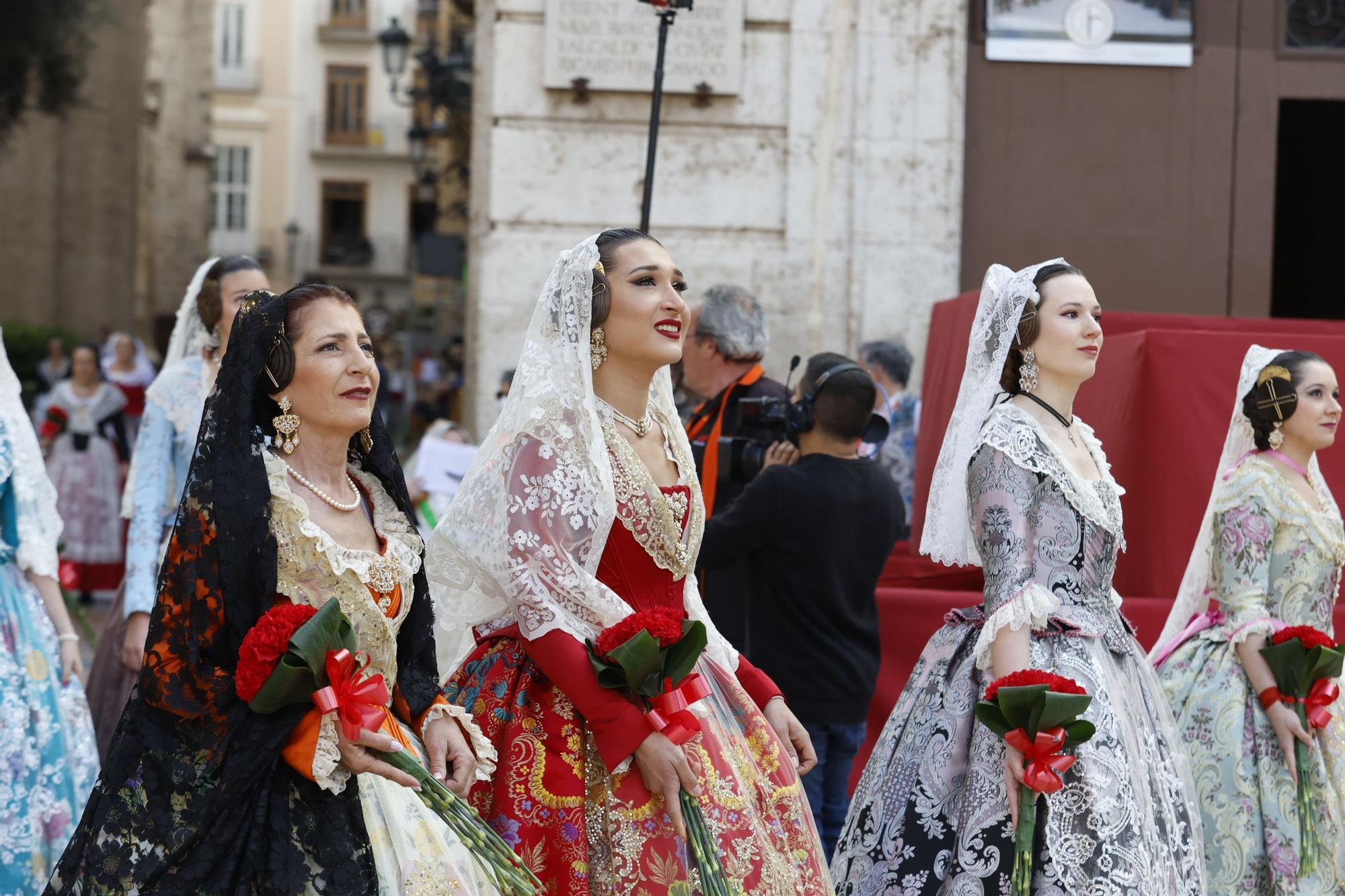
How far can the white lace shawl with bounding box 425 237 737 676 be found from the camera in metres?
3.63

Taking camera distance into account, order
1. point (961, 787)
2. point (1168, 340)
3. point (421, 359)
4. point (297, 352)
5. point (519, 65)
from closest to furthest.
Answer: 1. point (297, 352)
2. point (961, 787)
3. point (1168, 340)
4. point (519, 65)
5. point (421, 359)

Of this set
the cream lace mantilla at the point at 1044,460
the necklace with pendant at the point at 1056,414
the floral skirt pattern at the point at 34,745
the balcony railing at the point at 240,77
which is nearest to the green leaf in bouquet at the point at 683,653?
the cream lace mantilla at the point at 1044,460

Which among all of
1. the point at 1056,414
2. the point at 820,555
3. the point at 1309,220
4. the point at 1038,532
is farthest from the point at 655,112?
the point at 1309,220

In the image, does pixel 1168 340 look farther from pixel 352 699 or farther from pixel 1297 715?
pixel 352 699

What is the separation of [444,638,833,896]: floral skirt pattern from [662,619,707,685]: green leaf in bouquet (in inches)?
8.5

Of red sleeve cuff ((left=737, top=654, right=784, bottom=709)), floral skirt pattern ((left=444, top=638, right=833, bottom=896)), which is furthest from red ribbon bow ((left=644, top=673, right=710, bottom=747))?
red sleeve cuff ((left=737, top=654, right=784, bottom=709))

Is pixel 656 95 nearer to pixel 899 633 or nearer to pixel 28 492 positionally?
pixel 899 633

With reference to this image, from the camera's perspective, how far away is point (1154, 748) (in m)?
4.18

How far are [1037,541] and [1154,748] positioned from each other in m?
0.58

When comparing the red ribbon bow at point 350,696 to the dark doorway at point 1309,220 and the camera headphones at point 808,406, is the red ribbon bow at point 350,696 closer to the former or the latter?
the camera headphones at point 808,406

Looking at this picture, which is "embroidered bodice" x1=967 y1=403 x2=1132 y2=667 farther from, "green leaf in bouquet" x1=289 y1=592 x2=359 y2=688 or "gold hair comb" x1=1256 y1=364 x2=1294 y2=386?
"green leaf in bouquet" x1=289 y1=592 x2=359 y2=688

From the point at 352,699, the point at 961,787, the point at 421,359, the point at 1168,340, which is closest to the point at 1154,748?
the point at 961,787

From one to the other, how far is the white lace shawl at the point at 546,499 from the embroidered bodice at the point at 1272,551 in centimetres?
197

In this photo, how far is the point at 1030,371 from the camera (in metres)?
4.39
